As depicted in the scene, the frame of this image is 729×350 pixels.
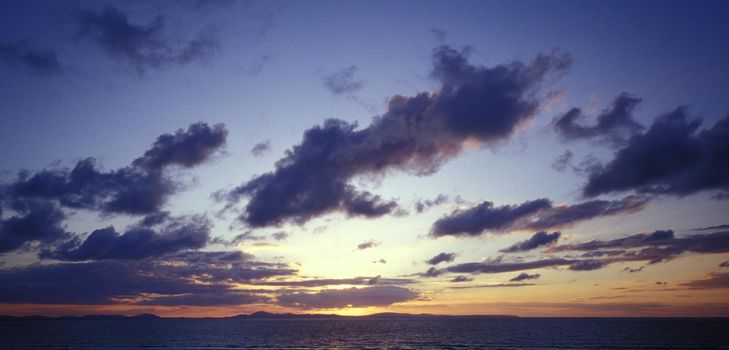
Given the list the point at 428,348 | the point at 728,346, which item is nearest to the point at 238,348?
the point at 428,348

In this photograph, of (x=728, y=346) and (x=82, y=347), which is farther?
(x=82, y=347)

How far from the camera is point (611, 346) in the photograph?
436 feet

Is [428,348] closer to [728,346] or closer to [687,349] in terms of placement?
[687,349]

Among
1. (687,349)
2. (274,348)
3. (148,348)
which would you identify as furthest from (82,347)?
(687,349)

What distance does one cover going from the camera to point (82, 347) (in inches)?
5497

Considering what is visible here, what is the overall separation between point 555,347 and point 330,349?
64127mm

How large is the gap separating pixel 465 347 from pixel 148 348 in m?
92.2

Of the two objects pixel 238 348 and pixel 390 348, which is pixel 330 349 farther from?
pixel 238 348

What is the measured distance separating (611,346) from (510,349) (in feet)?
99.7

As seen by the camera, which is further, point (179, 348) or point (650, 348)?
point (179, 348)

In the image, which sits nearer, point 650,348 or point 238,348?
point 650,348

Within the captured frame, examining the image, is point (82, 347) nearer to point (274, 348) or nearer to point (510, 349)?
point (274, 348)

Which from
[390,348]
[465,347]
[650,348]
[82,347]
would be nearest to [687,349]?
[650,348]

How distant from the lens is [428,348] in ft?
437
